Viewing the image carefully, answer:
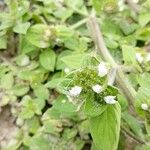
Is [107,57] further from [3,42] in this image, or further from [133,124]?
[3,42]

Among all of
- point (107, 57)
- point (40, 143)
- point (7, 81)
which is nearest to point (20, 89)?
point (7, 81)

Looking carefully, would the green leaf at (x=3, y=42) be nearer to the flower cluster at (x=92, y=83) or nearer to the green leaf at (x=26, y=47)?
the green leaf at (x=26, y=47)

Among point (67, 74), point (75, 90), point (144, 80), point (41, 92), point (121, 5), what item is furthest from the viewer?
point (121, 5)

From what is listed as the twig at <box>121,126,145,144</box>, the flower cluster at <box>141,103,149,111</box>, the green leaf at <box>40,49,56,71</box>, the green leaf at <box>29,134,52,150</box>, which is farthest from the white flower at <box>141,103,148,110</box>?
the green leaf at <box>40,49,56,71</box>

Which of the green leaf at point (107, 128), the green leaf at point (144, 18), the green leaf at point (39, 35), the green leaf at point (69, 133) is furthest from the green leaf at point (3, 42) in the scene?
the green leaf at point (107, 128)

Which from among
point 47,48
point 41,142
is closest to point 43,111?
point 41,142

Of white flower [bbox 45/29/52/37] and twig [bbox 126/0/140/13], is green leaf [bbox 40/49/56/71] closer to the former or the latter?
white flower [bbox 45/29/52/37]
